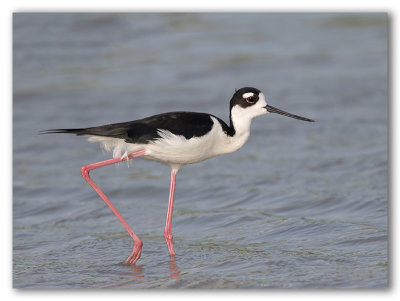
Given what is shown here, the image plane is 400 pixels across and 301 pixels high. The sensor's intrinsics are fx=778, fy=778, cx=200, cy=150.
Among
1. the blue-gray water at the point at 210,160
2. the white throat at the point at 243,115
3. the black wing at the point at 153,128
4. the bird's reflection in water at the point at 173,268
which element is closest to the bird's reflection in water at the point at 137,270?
the blue-gray water at the point at 210,160

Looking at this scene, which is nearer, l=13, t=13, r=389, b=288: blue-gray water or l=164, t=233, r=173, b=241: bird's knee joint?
l=13, t=13, r=389, b=288: blue-gray water

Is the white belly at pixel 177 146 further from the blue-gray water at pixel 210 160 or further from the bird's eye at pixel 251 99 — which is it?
the blue-gray water at pixel 210 160

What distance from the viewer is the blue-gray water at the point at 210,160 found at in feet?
21.4

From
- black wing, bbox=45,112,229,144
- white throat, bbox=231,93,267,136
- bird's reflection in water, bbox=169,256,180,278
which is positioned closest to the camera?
bird's reflection in water, bbox=169,256,180,278

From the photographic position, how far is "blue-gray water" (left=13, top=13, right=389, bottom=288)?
6.52m

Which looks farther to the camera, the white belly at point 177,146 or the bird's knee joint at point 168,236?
the bird's knee joint at point 168,236

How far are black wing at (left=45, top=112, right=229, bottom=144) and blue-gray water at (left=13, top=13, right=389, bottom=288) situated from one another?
1088mm

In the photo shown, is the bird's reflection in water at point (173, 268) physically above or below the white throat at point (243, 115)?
below


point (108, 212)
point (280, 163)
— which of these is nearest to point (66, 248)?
point (108, 212)

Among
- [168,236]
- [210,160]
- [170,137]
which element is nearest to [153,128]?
[170,137]

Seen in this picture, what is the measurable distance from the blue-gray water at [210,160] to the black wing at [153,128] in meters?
1.09

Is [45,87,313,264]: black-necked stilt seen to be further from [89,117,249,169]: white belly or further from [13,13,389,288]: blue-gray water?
[13,13,389,288]: blue-gray water

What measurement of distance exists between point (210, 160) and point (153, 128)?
3735 mm

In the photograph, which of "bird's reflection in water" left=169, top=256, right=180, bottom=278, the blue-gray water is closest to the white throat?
the blue-gray water
